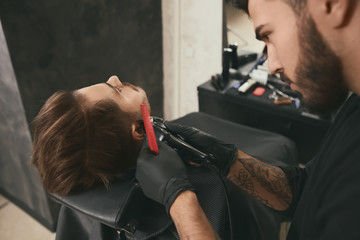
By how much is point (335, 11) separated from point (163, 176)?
1.80ft

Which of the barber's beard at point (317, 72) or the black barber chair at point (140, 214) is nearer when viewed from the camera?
the barber's beard at point (317, 72)

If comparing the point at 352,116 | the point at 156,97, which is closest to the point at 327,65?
the point at 352,116

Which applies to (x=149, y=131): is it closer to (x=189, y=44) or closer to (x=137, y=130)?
(x=137, y=130)

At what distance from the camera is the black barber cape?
1.71ft

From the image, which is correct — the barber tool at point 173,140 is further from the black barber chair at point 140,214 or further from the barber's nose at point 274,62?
the barber's nose at point 274,62

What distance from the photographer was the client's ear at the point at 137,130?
83 centimetres

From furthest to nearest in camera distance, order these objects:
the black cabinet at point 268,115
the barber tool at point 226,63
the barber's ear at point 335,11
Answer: the barber tool at point 226,63 < the black cabinet at point 268,115 < the barber's ear at point 335,11

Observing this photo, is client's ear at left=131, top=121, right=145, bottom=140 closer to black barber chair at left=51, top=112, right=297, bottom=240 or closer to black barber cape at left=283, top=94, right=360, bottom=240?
black barber chair at left=51, top=112, right=297, bottom=240

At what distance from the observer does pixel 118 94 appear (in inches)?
32.5

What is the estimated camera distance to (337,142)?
26.7 inches

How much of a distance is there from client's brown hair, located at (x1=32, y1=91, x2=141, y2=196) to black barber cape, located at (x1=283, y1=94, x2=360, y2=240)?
559 millimetres

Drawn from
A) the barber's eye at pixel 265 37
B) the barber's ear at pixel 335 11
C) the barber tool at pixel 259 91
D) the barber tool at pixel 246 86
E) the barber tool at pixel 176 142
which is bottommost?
the barber tool at pixel 259 91

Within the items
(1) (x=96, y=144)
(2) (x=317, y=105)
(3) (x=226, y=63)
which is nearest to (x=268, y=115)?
(3) (x=226, y=63)

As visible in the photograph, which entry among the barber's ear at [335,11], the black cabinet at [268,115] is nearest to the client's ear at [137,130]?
the barber's ear at [335,11]
